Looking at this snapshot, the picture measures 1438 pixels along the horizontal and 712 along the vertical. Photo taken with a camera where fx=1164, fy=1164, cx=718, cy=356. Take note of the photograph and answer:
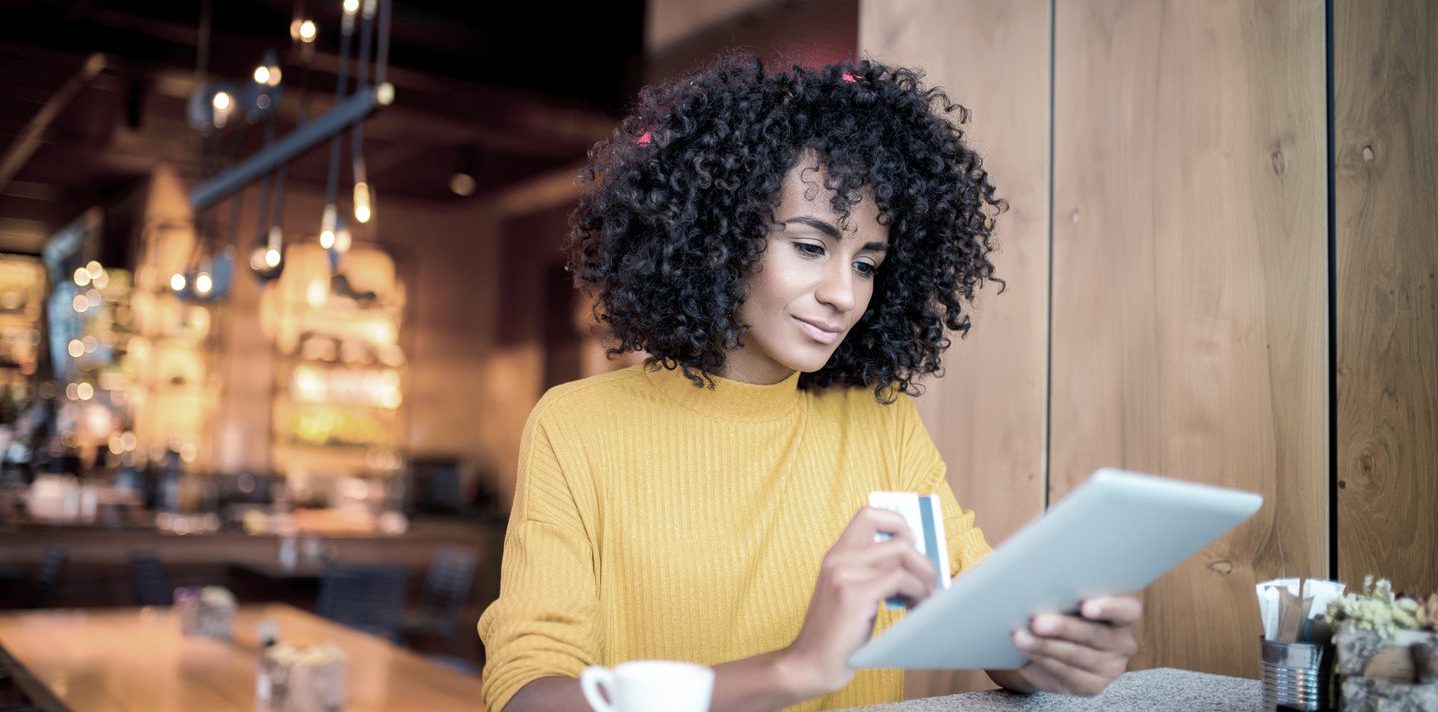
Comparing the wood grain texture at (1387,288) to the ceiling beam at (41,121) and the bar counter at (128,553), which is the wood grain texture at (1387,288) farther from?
the ceiling beam at (41,121)

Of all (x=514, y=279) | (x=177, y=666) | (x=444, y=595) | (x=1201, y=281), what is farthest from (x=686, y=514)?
(x=514, y=279)

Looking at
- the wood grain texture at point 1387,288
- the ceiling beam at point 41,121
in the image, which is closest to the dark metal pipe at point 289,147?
the ceiling beam at point 41,121

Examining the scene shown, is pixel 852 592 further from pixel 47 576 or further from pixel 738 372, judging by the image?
pixel 47 576

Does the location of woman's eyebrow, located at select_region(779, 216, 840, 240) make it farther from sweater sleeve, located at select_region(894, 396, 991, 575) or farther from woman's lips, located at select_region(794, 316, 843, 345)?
sweater sleeve, located at select_region(894, 396, 991, 575)

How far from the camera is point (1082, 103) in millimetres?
2266

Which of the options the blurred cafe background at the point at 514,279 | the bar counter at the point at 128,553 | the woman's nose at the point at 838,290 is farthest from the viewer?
the bar counter at the point at 128,553

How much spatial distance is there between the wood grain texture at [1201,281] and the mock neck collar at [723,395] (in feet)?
2.57

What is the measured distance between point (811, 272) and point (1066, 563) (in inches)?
23.4

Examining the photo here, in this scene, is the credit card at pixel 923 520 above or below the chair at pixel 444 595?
above

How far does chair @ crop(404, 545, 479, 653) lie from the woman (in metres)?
5.86

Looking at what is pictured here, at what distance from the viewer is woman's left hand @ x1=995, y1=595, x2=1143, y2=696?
1.09 metres

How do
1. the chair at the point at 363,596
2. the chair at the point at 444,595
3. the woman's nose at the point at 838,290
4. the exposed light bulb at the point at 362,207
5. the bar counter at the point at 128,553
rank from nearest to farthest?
the woman's nose at the point at 838,290, the exposed light bulb at the point at 362,207, the chair at the point at 363,596, the bar counter at the point at 128,553, the chair at the point at 444,595

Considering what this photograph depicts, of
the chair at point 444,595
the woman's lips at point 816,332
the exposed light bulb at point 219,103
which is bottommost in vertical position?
the chair at point 444,595

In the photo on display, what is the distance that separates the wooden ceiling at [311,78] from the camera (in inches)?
253
